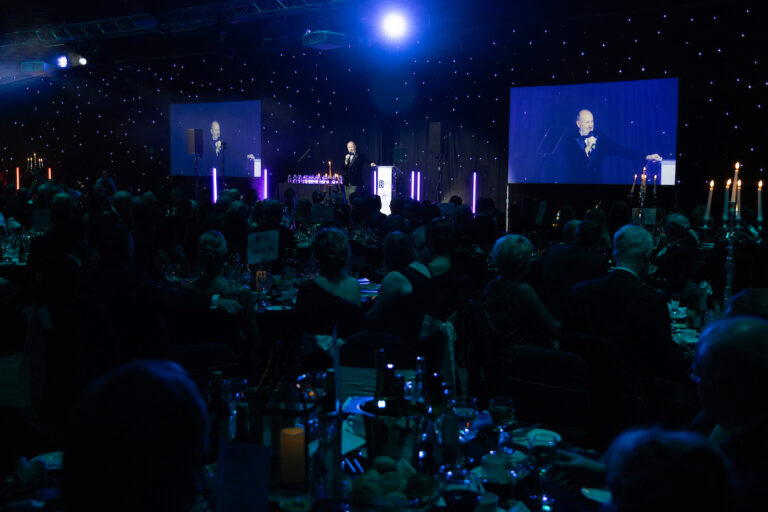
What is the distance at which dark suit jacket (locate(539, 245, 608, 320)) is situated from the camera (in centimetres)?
519

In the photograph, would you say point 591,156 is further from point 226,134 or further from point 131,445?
point 131,445

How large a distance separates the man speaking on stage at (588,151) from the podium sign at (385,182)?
409 cm

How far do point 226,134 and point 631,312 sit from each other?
1579 cm

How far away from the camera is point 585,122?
516 inches

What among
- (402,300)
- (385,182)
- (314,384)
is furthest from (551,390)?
(385,182)

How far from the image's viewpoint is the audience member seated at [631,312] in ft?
12.1

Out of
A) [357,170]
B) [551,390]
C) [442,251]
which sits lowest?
[551,390]

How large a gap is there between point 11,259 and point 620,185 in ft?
33.3

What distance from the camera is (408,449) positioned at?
2047 millimetres

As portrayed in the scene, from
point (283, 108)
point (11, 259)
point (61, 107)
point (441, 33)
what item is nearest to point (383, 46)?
point (441, 33)

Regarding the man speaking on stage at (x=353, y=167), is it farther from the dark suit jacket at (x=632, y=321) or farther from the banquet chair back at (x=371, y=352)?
the banquet chair back at (x=371, y=352)

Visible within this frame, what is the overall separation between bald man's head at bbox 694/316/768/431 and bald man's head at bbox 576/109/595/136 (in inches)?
469

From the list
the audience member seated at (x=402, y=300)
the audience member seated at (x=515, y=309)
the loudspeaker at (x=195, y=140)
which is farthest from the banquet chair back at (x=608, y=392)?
the loudspeaker at (x=195, y=140)

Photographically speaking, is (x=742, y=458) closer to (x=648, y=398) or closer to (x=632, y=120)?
(x=648, y=398)
